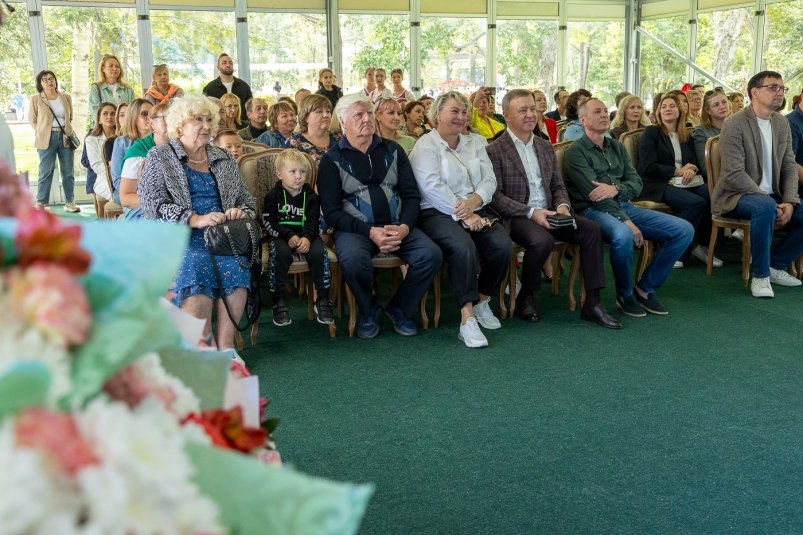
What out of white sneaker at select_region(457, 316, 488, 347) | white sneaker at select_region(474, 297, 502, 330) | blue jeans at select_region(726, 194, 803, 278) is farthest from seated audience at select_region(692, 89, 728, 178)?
white sneaker at select_region(457, 316, 488, 347)

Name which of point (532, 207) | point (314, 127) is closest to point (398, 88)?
point (314, 127)

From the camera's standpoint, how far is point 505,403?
3.01 m

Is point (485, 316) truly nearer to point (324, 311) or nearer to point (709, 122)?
point (324, 311)

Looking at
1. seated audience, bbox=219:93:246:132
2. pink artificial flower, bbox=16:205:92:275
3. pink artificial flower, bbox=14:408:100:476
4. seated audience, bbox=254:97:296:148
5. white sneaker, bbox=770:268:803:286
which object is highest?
seated audience, bbox=219:93:246:132

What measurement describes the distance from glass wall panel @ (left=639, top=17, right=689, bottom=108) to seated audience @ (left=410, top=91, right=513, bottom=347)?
8965mm

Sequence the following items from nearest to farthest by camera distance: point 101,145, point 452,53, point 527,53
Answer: point 101,145 → point 452,53 → point 527,53

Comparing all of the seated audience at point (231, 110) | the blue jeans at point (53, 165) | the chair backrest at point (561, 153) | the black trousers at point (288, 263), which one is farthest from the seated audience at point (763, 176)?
the blue jeans at point (53, 165)

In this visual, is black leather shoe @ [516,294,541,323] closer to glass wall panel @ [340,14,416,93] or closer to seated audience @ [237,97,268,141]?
seated audience @ [237,97,268,141]

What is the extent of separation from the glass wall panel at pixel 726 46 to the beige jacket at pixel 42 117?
8.96m

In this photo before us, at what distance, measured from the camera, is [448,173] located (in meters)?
4.18

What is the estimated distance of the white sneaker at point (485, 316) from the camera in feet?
13.3

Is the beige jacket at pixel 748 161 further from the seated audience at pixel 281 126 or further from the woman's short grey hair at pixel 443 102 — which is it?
the seated audience at pixel 281 126

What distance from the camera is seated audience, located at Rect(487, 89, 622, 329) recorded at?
13.6ft

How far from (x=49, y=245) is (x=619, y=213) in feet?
13.8
